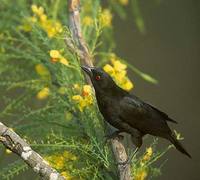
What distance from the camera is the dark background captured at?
3002 mm

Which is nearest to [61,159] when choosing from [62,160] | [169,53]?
[62,160]

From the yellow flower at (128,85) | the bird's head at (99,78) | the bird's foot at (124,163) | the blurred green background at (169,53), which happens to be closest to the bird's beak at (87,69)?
the bird's head at (99,78)

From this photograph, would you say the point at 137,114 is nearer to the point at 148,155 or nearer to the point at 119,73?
the point at 119,73

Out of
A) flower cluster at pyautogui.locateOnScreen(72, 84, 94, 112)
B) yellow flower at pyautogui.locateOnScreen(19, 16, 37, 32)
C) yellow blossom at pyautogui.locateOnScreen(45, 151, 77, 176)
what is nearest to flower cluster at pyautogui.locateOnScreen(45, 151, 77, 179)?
yellow blossom at pyautogui.locateOnScreen(45, 151, 77, 176)

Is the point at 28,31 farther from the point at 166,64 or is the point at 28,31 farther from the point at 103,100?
the point at 166,64

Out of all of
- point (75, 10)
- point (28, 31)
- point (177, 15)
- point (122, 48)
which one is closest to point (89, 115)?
point (75, 10)

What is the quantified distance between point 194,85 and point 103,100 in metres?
1.83

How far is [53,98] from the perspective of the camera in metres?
1.33

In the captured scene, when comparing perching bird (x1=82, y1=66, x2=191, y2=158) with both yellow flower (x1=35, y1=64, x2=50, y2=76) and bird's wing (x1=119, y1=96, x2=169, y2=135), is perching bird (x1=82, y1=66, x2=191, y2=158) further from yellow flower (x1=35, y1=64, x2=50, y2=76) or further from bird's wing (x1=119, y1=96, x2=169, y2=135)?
yellow flower (x1=35, y1=64, x2=50, y2=76)

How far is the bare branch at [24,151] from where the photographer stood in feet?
3.30

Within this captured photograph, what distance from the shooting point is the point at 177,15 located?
3.16m

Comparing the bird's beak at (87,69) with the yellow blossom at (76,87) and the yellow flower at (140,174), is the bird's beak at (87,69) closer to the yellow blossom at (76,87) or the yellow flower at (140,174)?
the yellow blossom at (76,87)

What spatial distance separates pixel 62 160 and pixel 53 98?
0.17m

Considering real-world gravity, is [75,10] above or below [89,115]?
above
